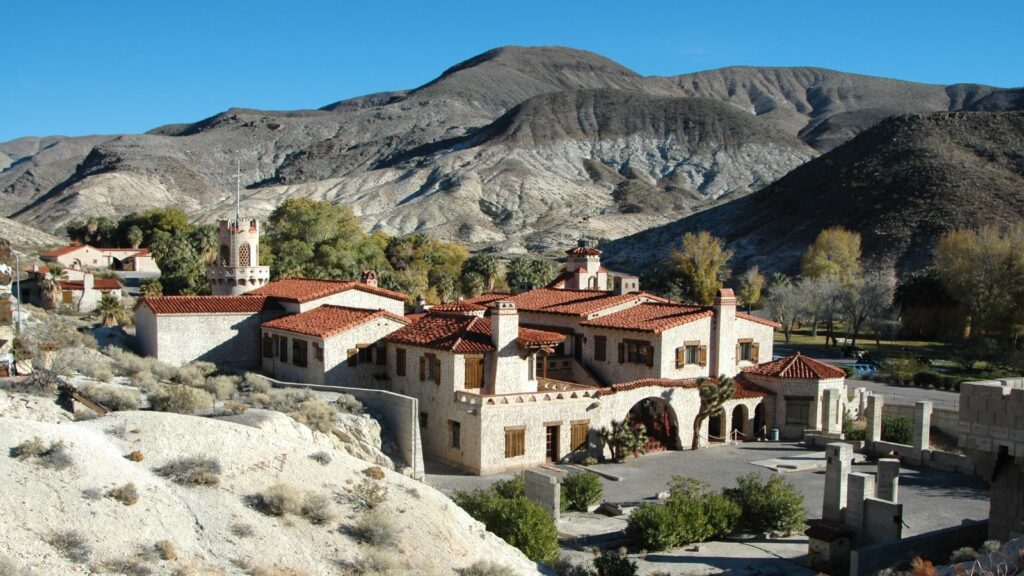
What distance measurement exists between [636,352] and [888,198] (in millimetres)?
68653

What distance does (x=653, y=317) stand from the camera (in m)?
36.3

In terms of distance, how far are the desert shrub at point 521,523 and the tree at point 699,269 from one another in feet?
169

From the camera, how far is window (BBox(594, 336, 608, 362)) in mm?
36669

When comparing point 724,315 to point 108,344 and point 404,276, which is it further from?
point 404,276

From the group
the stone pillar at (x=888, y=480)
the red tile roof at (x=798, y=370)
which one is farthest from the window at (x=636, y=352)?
the stone pillar at (x=888, y=480)

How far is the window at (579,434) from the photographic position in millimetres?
30750

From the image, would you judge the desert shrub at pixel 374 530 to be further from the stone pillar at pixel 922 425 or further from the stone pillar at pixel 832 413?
the stone pillar at pixel 832 413

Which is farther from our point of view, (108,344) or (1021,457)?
(108,344)

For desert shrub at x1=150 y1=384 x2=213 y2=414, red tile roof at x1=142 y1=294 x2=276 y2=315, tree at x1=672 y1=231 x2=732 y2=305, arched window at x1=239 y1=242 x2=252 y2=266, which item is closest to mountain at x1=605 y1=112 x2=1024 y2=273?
tree at x1=672 y1=231 x2=732 y2=305

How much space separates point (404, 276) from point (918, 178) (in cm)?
5883

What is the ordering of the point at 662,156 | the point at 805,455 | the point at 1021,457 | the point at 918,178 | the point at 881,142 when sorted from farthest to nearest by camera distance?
the point at 662,156 → the point at 881,142 → the point at 918,178 → the point at 805,455 → the point at 1021,457

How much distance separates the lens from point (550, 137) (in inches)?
7520

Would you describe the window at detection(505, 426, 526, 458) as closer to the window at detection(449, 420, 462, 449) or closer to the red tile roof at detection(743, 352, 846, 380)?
the window at detection(449, 420, 462, 449)

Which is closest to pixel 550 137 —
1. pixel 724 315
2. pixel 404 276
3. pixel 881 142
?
pixel 881 142
